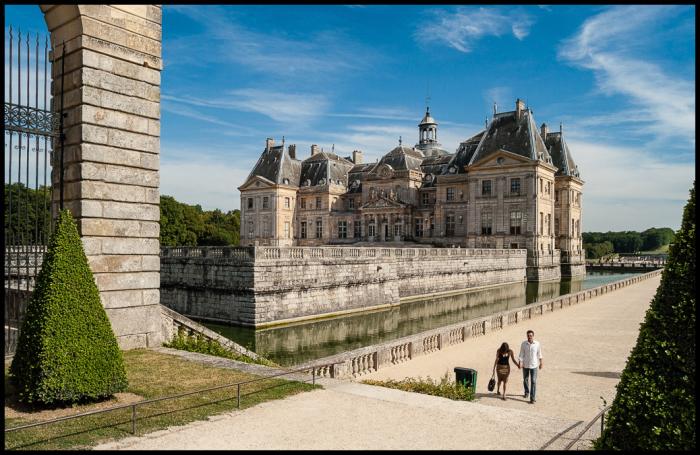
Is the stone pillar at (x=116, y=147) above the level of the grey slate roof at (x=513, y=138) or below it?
below

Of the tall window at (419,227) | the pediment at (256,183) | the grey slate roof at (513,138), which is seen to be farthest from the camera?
the pediment at (256,183)

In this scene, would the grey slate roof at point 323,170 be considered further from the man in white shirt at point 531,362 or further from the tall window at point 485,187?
the man in white shirt at point 531,362

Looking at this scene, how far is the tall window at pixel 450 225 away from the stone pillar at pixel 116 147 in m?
50.7

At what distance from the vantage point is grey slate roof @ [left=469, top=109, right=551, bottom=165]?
179 feet

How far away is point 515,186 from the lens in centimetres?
5500

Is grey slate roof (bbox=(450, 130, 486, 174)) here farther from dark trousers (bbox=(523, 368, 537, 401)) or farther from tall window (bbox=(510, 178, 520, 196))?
dark trousers (bbox=(523, 368, 537, 401))

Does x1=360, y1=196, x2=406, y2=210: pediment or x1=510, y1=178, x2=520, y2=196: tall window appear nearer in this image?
x1=510, y1=178, x2=520, y2=196: tall window

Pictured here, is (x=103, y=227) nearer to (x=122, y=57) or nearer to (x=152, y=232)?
(x=152, y=232)

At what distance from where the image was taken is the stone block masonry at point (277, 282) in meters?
24.6

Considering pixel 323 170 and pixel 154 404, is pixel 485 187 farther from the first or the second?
pixel 154 404

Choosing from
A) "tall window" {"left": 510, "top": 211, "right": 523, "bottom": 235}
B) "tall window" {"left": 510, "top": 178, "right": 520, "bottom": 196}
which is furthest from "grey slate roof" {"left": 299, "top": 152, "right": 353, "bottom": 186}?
"tall window" {"left": 510, "top": 211, "right": 523, "bottom": 235}

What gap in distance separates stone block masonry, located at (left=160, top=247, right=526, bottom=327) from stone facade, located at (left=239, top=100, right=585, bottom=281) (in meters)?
23.1

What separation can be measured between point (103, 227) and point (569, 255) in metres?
57.5

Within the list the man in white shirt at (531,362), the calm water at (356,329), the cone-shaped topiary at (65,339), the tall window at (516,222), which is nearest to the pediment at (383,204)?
the tall window at (516,222)
